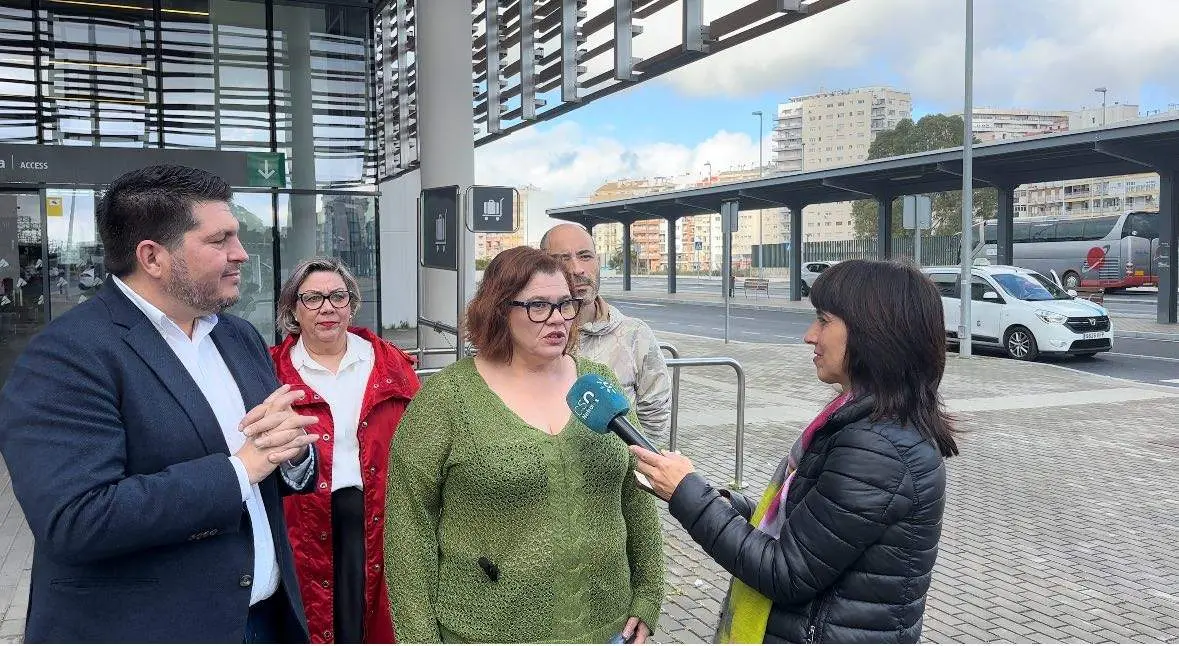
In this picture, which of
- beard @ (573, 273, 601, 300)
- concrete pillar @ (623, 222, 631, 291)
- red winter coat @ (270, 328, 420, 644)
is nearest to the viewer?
red winter coat @ (270, 328, 420, 644)

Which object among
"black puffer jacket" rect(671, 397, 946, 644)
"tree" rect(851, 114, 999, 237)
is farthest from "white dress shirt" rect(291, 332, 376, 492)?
"tree" rect(851, 114, 999, 237)

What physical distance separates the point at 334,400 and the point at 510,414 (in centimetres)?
141

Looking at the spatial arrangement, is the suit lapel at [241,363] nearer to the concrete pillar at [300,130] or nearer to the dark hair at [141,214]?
the dark hair at [141,214]

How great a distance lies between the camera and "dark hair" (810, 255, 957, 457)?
6.86ft

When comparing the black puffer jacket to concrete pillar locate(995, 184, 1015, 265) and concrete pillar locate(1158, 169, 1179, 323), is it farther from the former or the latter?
concrete pillar locate(995, 184, 1015, 265)

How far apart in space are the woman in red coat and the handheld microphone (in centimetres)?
140

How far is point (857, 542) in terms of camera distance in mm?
1972

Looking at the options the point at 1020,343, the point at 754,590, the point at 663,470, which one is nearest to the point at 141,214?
the point at 663,470

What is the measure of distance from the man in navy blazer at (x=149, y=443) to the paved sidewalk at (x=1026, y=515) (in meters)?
2.89

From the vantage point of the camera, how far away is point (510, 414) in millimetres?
2361

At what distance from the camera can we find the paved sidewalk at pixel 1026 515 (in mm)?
4781

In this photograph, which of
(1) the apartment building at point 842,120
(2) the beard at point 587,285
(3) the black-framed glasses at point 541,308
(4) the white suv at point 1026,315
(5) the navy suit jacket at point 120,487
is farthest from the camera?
(1) the apartment building at point 842,120

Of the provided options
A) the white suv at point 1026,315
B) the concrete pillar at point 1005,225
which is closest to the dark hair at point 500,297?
the white suv at point 1026,315

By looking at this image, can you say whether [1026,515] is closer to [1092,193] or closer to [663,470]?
[663,470]
